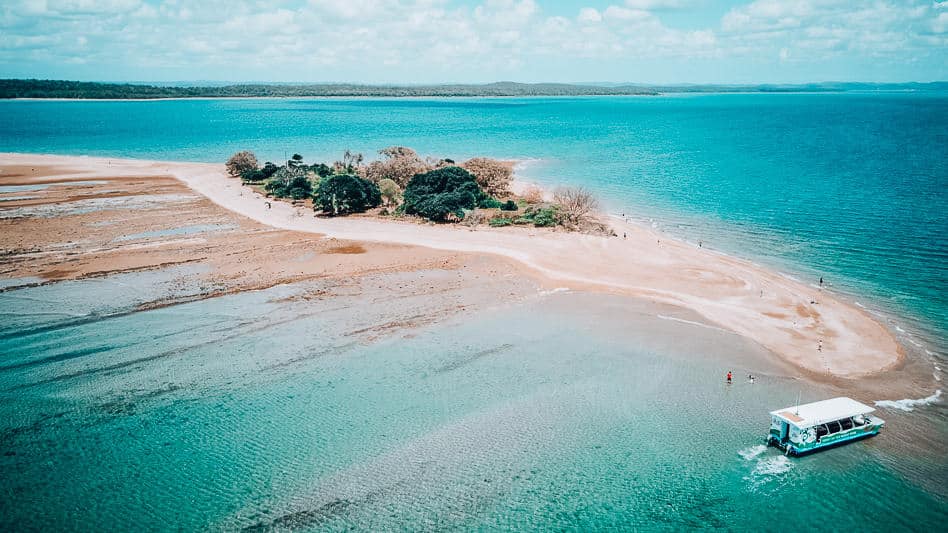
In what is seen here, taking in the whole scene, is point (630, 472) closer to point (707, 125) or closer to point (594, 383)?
point (594, 383)

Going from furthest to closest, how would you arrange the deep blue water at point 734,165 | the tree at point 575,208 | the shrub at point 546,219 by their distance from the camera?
the shrub at point 546,219
the tree at point 575,208
the deep blue water at point 734,165

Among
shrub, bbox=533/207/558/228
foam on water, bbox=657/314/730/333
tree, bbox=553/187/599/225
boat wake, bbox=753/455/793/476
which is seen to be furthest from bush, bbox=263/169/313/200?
boat wake, bbox=753/455/793/476

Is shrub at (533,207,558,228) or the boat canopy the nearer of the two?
the boat canopy

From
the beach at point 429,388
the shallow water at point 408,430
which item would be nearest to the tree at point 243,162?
the beach at point 429,388

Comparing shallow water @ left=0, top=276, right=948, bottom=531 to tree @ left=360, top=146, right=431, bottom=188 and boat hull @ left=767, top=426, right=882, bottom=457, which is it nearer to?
boat hull @ left=767, top=426, right=882, bottom=457

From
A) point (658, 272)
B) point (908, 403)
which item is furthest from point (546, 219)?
point (908, 403)

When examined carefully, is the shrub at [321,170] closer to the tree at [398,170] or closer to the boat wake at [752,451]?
the tree at [398,170]
